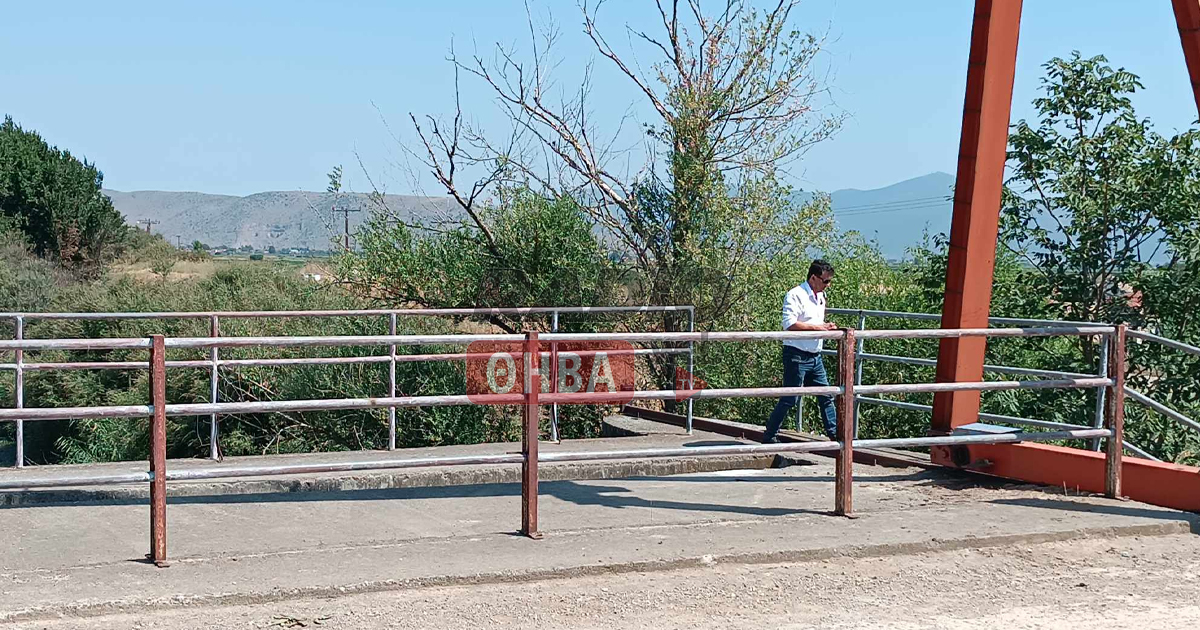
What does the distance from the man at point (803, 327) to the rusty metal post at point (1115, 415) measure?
2.45 meters

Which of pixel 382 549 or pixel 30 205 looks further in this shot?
pixel 30 205

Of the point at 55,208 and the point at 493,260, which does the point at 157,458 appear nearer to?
the point at 493,260

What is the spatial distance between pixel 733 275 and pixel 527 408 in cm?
927

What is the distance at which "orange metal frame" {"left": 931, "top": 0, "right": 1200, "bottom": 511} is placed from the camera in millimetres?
8844

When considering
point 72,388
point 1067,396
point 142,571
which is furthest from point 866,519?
point 72,388

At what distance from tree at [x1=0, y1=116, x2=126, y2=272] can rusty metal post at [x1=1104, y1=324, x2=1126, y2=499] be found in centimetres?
3984

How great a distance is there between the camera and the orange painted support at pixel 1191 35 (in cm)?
814

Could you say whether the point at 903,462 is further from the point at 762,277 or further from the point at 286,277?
the point at 286,277

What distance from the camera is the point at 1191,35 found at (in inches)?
321

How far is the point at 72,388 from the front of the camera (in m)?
21.6

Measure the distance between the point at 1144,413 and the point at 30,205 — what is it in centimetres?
3954

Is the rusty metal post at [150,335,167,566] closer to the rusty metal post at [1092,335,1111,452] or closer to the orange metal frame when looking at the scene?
the orange metal frame

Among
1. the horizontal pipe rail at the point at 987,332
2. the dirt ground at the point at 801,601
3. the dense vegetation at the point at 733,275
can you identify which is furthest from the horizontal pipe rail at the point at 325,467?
the dense vegetation at the point at 733,275

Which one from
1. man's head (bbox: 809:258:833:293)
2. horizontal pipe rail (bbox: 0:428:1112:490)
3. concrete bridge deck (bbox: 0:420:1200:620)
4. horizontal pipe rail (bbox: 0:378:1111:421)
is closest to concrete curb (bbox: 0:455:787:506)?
concrete bridge deck (bbox: 0:420:1200:620)
